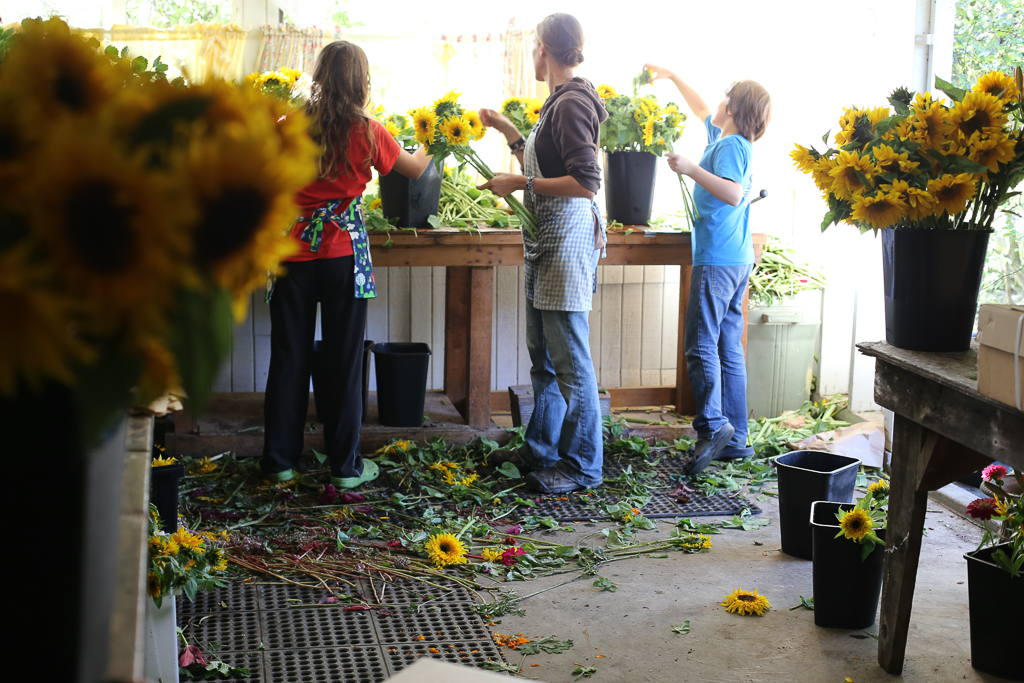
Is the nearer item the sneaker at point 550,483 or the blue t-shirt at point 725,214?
the sneaker at point 550,483

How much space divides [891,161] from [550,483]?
2.02 m

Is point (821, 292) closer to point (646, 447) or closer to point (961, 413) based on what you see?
point (646, 447)

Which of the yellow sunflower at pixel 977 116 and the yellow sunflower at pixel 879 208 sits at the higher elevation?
the yellow sunflower at pixel 977 116

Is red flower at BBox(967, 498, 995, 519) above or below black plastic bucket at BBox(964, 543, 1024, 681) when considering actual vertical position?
above

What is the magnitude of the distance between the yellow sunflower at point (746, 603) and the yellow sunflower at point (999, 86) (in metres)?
1.48

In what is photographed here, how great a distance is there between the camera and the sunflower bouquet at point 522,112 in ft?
13.1

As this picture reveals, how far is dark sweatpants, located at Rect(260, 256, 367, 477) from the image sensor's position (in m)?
3.39

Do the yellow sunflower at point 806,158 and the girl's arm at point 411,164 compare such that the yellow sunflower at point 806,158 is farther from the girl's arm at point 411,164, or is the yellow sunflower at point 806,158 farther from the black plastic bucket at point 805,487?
the girl's arm at point 411,164

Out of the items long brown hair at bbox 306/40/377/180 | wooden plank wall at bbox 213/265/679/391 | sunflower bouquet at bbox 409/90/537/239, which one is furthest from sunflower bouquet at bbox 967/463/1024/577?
wooden plank wall at bbox 213/265/679/391

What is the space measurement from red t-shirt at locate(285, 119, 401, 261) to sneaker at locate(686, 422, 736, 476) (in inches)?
66.1

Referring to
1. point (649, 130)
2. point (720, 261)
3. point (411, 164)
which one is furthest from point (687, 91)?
point (411, 164)

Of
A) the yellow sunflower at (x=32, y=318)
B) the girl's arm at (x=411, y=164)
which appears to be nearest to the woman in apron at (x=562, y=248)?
the girl's arm at (x=411, y=164)

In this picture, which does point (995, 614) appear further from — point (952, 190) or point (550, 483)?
point (550, 483)

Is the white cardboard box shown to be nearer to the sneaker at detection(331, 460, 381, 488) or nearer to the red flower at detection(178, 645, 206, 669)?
the red flower at detection(178, 645, 206, 669)
